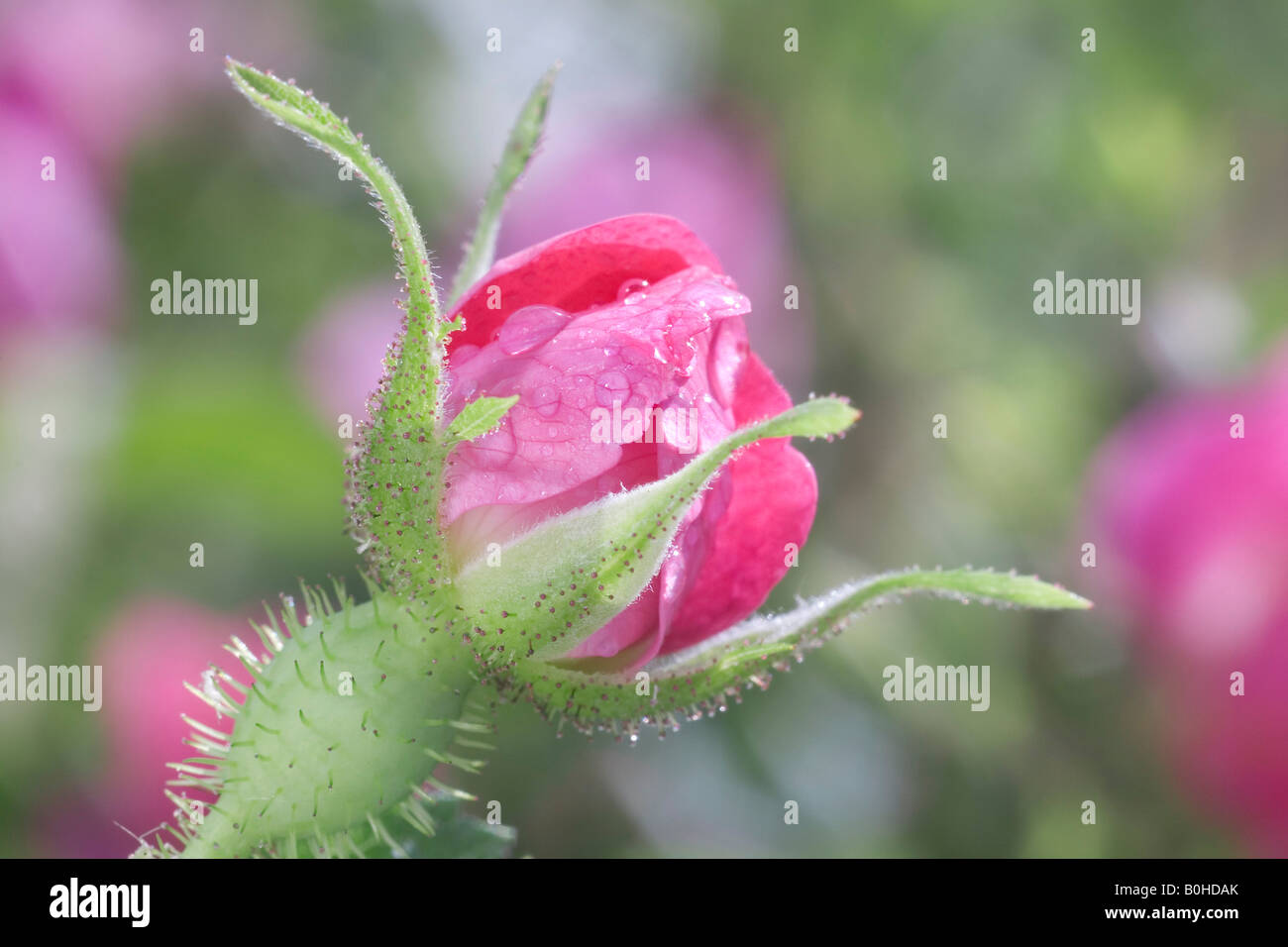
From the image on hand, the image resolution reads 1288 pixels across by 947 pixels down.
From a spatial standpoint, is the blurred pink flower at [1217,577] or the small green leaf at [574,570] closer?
the small green leaf at [574,570]

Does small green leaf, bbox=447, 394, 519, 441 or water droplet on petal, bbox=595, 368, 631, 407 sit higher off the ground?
water droplet on petal, bbox=595, 368, 631, 407

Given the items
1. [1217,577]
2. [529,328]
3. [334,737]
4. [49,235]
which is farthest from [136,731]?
[1217,577]

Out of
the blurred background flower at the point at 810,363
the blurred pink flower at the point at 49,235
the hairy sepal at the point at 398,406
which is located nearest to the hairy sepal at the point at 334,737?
the hairy sepal at the point at 398,406

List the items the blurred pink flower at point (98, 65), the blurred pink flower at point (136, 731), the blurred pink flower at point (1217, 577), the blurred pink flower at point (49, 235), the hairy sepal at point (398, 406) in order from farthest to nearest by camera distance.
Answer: the blurred pink flower at point (98, 65), the blurred pink flower at point (49, 235), the blurred pink flower at point (1217, 577), the blurred pink flower at point (136, 731), the hairy sepal at point (398, 406)

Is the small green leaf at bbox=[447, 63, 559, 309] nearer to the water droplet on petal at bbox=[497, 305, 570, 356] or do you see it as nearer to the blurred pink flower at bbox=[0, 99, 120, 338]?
the water droplet on petal at bbox=[497, 305, 570, 356]

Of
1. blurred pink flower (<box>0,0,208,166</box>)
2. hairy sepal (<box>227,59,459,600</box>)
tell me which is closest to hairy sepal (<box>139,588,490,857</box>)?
hairy sepal (<box>227,59,459,600</box>)

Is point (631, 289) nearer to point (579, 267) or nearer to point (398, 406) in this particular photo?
point (579, 267)

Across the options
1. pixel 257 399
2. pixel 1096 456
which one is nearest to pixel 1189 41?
pixel 1096 456

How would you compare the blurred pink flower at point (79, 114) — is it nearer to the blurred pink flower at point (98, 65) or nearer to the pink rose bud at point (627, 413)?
Answer: the blurred pink flower at point (98, 65)
